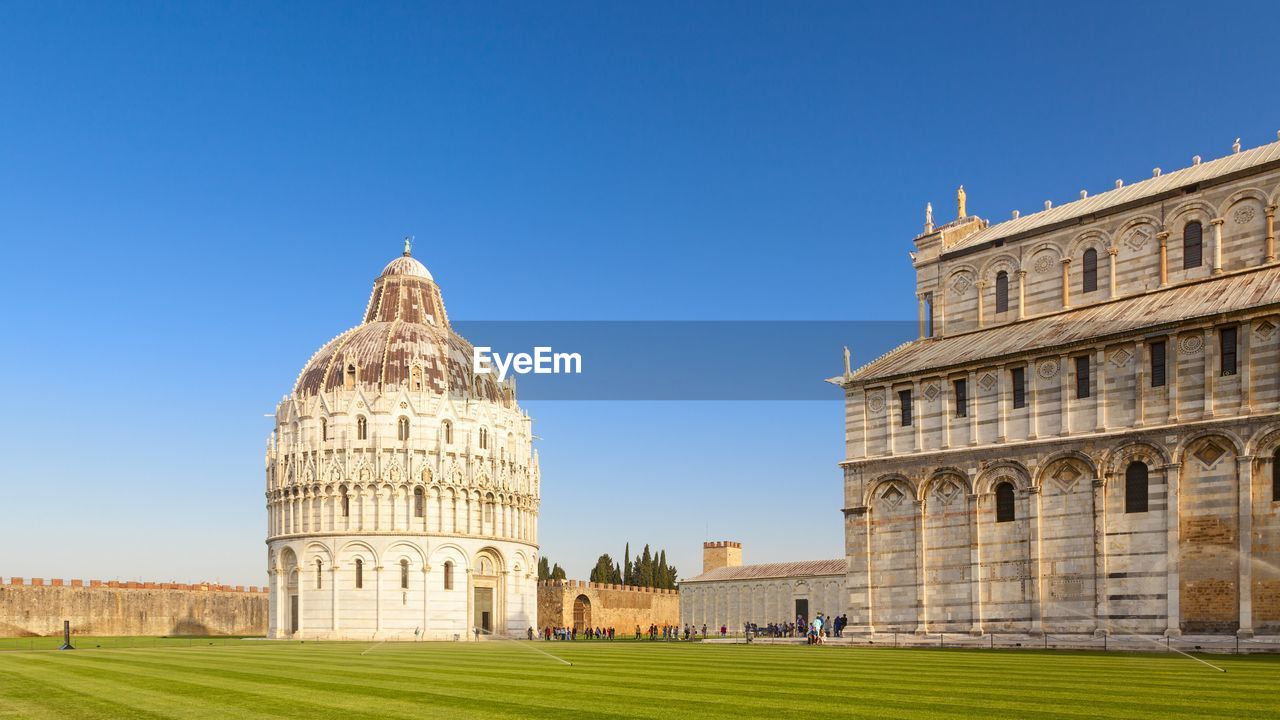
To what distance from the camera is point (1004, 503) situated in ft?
146

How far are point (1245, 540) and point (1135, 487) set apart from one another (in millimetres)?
4147

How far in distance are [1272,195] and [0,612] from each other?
84230 millimetres

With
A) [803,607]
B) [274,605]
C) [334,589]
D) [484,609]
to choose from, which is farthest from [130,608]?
[803,607]

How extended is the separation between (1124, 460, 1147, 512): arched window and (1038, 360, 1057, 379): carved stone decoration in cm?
456

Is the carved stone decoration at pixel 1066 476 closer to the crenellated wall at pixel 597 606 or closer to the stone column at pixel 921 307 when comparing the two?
the stone column at pixel 921 307

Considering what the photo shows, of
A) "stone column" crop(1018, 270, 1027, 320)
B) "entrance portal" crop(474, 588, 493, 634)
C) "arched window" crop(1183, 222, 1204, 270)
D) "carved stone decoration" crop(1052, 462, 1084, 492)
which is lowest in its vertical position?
"entrance portal" crop(474, 588, 493, 634)

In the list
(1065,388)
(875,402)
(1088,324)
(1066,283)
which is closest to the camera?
(1065,388)

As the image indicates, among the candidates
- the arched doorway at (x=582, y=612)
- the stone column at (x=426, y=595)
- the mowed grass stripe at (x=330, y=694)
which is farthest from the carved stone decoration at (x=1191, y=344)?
the arched doorway at (x=582, y=612)

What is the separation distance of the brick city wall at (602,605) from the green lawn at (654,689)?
71686mm

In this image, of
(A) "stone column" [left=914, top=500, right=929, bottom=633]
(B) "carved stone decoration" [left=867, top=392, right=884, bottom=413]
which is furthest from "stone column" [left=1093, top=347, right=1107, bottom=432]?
(B) "carved stone decoration" [left=867, top=392, right=884, bottom=413]

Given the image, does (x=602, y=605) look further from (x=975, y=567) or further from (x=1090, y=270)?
(x=1090, y=270)

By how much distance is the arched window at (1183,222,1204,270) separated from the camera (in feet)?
147

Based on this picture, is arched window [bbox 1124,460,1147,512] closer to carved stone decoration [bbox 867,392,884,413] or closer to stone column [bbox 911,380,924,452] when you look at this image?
stone column [bbox 911,380,924,452]

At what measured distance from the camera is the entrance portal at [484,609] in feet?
277
